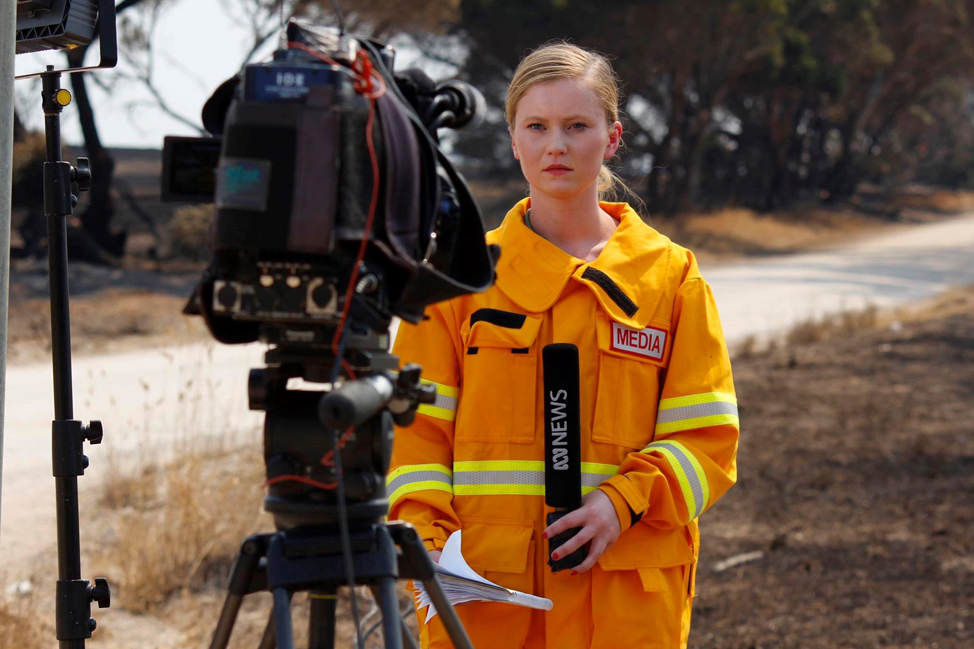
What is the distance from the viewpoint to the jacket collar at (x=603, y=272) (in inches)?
93.8

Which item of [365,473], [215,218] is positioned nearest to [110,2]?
[215,218]

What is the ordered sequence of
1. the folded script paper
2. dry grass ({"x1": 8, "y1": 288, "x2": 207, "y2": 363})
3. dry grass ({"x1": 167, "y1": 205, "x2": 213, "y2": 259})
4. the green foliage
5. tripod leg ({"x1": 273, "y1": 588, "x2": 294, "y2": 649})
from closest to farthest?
tripod leg ({"x1": 273, "y1": 588, "x2": 294, "y2": 649})
the folded script paper
dry grass ({"x1": 8, "y1": 288, "x2": 207, "y2": 363})
dry grass ({"x1": 167, "y1": 205, "x2": 213, "y2": 259})
the green foliage

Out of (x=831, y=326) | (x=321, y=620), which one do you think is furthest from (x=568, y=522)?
(x=831, y=326)

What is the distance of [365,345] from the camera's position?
1.51 meters

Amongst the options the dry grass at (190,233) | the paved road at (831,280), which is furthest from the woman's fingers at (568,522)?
the dry grass at (190,233)

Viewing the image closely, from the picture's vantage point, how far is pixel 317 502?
5.15ft

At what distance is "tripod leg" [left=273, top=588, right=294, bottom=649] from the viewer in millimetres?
1484

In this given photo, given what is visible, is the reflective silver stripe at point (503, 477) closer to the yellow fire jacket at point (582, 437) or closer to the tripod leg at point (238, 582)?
the yellow fire jacket at point (582, 437)

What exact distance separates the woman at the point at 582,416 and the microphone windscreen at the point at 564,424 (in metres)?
0.06

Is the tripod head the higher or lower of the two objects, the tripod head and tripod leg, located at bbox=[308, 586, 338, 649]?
the higher

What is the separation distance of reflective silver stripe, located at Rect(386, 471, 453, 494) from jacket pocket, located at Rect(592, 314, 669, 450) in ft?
1.13

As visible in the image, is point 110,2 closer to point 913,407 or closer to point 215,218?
point 215,218

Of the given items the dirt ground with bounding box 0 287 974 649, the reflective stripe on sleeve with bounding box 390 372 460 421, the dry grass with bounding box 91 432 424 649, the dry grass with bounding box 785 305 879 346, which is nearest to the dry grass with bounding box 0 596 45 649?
the dirt ground with bounding box 0 287 974 649

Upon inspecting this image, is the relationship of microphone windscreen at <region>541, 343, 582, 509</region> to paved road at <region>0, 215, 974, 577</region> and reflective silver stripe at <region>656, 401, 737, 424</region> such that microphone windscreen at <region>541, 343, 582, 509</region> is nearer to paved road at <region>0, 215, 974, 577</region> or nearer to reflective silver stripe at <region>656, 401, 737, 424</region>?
reflective silver stripe at <region>656, 401, 737, 424</region>
